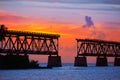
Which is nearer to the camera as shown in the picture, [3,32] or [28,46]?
[3,32]

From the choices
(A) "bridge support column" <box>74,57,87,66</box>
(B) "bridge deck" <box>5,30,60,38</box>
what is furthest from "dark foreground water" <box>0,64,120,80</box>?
(A) "bridge support column" <box>74,57,87,66</box>

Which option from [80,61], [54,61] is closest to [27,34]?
[54,61]

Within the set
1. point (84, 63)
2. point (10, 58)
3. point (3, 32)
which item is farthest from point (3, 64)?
point (84, 63)

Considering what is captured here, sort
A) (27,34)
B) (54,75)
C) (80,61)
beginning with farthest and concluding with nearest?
(80,61) → (27,34) → (54,75)

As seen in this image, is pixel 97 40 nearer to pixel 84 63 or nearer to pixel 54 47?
pixel 84 63

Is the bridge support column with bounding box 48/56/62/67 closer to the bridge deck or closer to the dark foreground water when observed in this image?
the bridge deck

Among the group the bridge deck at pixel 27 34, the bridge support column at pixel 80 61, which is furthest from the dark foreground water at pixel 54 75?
the bridge support column at pixel 80 61

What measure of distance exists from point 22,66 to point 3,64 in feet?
19.2

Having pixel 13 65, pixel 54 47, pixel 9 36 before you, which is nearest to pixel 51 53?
pixel 54 47

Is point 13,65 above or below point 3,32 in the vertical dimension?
below

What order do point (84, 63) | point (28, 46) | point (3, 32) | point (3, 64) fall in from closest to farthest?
point (3, 64) → point (3, 32) → point (28, 46) → point (84, 63)

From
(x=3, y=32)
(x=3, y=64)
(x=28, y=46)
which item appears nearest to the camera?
(x=3, y=64)

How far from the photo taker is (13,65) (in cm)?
13012

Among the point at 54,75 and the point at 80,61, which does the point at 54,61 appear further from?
the point at 54,75
